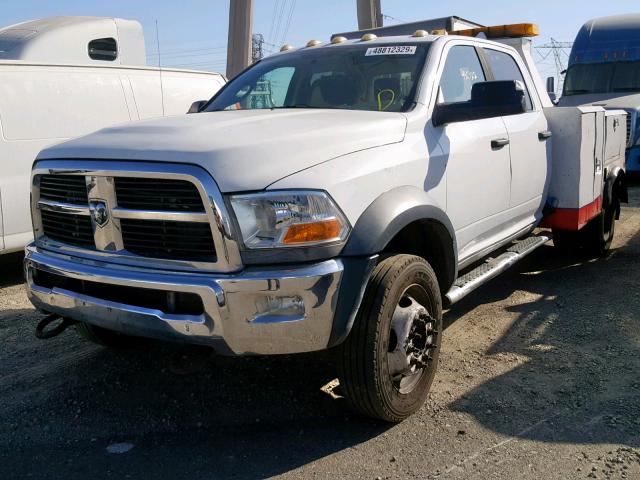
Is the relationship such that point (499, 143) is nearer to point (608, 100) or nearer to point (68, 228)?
point (68, 228)

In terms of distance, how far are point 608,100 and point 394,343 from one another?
11.1m

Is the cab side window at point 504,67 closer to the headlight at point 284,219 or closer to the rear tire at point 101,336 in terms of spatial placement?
the headlight at point 284,219

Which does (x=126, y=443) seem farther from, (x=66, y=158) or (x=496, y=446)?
(x=496, y=446)

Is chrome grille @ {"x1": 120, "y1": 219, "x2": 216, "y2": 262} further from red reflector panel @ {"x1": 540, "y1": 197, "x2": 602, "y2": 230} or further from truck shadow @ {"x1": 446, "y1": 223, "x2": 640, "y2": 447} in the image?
red reflector panel @ {"x1": 540, "y1": 197, "x2": 602, "y2": 230}

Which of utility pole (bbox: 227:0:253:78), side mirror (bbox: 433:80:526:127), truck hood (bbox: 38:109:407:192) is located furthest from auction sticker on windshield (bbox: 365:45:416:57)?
utility pole (bbox: 227:0:253:78)

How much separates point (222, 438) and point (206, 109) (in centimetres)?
232

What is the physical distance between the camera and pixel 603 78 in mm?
13094

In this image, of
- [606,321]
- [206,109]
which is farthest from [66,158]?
[606,321]

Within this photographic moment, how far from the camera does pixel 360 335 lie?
3070 mm

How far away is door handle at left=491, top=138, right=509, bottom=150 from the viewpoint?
170 inches

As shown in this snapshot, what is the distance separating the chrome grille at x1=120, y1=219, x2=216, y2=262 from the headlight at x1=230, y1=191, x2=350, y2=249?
177 mm

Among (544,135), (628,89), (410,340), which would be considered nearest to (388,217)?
(410,340)

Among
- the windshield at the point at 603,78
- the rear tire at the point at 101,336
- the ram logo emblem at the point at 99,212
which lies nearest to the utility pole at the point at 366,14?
the windshield at the point at 603,78

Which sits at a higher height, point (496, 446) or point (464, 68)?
point (464, 68)
